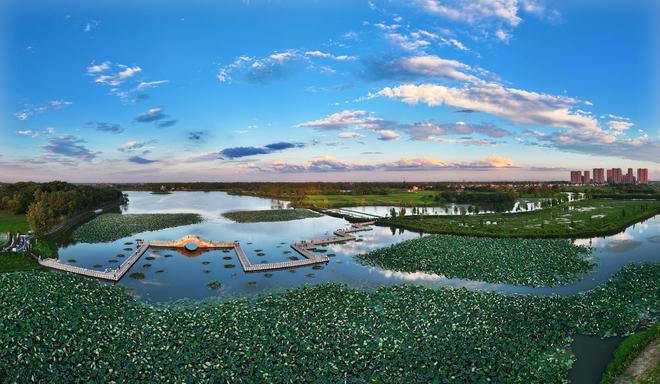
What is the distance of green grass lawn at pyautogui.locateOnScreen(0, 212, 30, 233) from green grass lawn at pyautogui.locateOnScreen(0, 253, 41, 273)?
19292 millimetres

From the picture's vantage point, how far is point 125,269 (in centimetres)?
3731

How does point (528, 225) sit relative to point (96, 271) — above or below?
above

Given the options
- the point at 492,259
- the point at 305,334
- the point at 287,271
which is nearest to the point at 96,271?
the point at 287,271

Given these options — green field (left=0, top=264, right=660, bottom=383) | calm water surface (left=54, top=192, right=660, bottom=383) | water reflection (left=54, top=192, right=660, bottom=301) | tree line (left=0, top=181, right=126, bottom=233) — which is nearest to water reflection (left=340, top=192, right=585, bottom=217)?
water reflection (left=54, top=192, right=660, bottom=301)

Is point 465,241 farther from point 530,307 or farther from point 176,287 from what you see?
point 176,287

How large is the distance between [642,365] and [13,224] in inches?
3197

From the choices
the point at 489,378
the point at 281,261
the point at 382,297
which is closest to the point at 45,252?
the point at 281,261

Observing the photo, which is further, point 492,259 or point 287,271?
point 492,259

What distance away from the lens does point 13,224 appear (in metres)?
62.5

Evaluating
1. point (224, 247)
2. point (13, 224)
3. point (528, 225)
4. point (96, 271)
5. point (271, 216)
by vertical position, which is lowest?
point (96, 271)

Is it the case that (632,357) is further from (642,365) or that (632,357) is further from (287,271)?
(287,271)

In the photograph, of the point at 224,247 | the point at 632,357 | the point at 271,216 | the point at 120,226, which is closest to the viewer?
the point at 632,357

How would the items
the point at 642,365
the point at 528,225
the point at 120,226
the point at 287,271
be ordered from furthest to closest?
the point at 120,226
the point at 528,225
the point at 287,271
the point at 642,365

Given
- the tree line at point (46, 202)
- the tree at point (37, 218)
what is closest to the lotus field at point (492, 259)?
the tree at point (37, 218)
